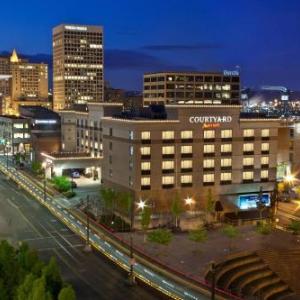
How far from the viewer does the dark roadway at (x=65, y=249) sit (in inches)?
1759

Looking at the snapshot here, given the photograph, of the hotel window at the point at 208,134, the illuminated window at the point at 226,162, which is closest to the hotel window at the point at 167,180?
the hotel window at the point at 208,134

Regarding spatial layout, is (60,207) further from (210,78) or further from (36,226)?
(210,78)

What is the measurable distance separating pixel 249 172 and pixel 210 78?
10887 cm

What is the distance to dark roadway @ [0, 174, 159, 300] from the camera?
4469 centimetres

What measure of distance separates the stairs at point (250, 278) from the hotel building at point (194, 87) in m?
125

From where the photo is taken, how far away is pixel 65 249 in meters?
55.8

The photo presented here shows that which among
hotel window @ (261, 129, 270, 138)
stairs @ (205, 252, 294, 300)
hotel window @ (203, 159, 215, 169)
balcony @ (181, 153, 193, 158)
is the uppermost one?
hotel window @ (261, 129, 270, 138)

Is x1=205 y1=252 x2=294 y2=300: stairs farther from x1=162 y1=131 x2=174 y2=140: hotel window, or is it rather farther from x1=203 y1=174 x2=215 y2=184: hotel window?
x1=162 y1=131 x2=174 y2=140: hotel window

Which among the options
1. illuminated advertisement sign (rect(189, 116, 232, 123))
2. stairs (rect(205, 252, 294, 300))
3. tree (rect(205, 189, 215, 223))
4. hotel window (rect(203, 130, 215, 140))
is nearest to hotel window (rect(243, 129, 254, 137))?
illuminated advertisement sign (rect(189, 116, 232, 123))

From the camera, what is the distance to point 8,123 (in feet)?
463

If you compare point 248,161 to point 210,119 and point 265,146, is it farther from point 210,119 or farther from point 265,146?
point 210,119

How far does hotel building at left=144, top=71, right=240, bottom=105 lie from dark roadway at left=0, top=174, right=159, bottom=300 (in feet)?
342

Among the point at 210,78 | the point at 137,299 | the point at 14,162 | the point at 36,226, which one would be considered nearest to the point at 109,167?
the point at 36,226

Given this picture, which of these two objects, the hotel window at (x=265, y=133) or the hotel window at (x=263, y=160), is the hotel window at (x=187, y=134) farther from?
the hotel window at (x=263, y=160)
